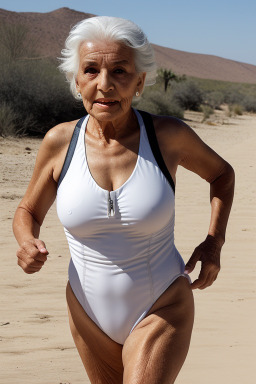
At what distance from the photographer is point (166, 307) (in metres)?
2.20

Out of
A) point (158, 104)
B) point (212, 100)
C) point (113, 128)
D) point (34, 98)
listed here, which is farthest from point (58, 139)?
point (212, 100)

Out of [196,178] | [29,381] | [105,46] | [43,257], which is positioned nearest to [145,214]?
[43,257]

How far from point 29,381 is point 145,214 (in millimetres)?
2286

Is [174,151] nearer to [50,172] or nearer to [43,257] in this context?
[50,172]

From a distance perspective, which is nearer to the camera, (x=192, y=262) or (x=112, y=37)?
(x=112, y=37)

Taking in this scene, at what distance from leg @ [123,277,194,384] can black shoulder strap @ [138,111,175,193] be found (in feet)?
1.19

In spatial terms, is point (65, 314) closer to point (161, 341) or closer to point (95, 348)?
point (95, 348)

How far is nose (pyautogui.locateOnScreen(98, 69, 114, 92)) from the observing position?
2199 millimetres

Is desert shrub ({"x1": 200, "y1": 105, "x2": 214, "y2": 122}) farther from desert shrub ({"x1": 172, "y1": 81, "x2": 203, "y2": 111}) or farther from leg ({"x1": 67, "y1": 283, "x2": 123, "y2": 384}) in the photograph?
leg ({"x1": 67, "y1": 283, "x2": 123, "y2": 384})

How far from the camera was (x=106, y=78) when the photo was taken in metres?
2.21

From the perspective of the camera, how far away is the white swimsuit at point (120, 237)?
2.13 meters

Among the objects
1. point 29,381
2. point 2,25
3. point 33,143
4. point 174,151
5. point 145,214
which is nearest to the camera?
point 145,214

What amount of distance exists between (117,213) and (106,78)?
17.8 inches

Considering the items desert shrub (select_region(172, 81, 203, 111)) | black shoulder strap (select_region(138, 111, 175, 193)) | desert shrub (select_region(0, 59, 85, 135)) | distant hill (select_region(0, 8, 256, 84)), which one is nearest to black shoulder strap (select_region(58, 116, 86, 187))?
black shoulder strap (select_region(138, 111, 175, 193))
